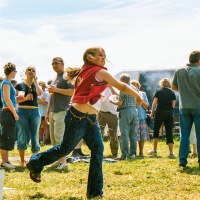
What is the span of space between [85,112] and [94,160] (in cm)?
53

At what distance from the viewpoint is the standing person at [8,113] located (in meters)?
7.54

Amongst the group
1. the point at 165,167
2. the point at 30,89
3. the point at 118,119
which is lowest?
the point at 165,167

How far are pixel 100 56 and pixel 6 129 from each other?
11.5 ft

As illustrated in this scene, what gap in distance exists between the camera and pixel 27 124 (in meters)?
7.99

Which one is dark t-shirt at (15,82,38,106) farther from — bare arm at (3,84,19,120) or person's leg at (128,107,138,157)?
person's leg at (128,107,138,157)

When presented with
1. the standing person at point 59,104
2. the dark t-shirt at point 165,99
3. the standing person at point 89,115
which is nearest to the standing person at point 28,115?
the standing person at point 59,104

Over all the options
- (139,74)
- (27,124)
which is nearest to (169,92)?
(27,124)

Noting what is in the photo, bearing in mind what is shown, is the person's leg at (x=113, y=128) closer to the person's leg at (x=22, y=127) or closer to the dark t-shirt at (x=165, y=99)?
the dark t-shirt at (x=165, y=99)

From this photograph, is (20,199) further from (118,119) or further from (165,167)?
(118,119)

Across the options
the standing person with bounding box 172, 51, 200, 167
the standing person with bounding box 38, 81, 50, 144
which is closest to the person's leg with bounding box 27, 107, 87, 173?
the standing person with bounding box 172, 51, 200, 167

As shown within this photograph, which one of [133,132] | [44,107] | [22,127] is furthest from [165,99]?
[44,107]

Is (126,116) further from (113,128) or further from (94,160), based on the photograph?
(94,160)

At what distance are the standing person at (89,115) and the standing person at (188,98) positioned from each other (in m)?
2.72

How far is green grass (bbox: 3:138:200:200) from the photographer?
16.6 ft
